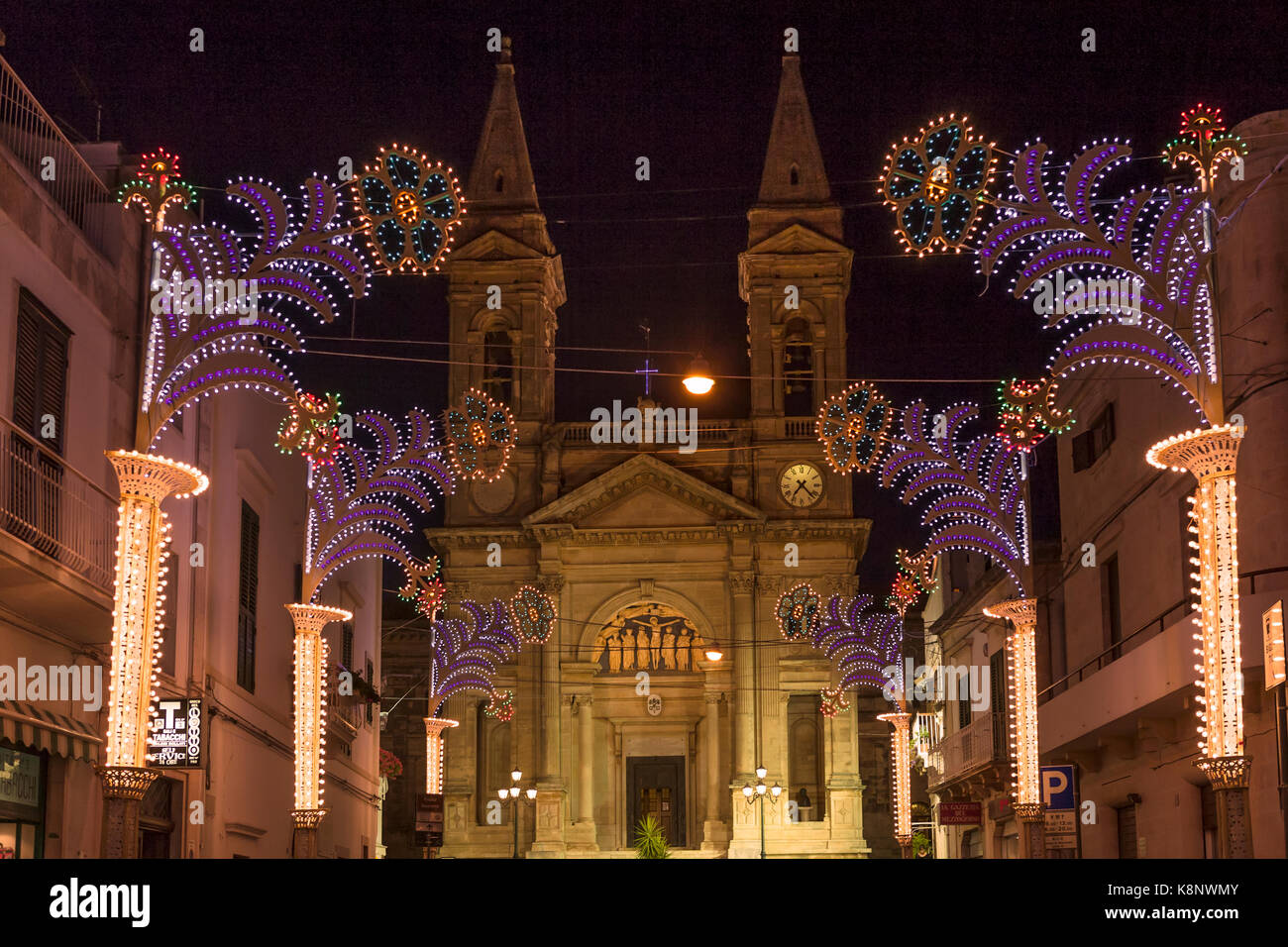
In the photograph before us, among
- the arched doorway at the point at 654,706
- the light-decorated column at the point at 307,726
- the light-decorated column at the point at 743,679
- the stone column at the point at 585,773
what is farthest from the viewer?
the arched doorway at the point at 654,706

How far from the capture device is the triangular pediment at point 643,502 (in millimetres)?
52969

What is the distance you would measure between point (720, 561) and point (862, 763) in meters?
14.2

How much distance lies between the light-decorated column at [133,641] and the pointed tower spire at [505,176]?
1689 inches

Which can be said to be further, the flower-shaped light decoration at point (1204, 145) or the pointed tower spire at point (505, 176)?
the pointed tower spire at point (505, 176)

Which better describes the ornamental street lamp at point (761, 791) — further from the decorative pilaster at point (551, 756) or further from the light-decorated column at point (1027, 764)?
the light-decorated column at point (1027, 764)

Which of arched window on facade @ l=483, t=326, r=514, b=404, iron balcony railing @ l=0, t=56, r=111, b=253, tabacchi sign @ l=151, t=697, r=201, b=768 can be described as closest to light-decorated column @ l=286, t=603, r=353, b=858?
tabacchi sign @ l=151, t=697, r=201, b=768

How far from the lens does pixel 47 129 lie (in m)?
18.0

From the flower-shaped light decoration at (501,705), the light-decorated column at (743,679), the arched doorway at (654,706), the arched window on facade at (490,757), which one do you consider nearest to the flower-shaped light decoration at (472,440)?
the flower-shaped light decoration at (501,705)

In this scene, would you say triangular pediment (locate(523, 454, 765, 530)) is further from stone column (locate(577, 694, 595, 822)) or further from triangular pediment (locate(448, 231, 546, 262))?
triangular pediment (locate(448, 231, 546, 262))

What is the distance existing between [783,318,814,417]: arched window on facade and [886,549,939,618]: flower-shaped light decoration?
25.3 meters

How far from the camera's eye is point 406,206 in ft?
48.8

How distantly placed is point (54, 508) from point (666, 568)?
38.2m

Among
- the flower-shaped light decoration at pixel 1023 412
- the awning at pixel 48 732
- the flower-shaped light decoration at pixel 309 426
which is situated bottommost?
the awning at pixel 48 732
